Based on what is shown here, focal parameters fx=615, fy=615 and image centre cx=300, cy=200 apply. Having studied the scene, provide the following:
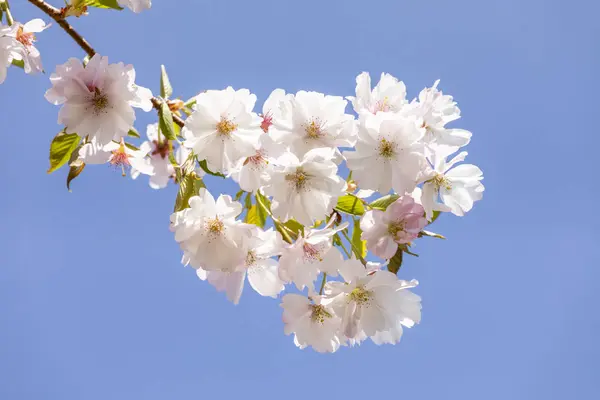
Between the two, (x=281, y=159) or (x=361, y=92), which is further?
(x=361, y=92)

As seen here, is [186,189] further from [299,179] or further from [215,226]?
[299,179]

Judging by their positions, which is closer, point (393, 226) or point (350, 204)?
point (393, 226)

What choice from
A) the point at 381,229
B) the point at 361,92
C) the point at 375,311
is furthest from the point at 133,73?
the point at 375,311

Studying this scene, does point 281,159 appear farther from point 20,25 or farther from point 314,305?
point 20,25

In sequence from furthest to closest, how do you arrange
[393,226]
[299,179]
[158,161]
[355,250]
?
[158,161], [355,250], [393,226], [299,179]

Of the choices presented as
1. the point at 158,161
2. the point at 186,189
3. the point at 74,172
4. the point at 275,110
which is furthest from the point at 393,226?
the point at 158,161

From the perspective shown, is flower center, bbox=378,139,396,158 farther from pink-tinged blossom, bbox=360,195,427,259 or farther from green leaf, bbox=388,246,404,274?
green leaf, bbox=388,246,404,274

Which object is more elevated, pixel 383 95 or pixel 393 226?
pixel 383 95
